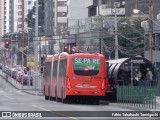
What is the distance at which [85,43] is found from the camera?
90.8m

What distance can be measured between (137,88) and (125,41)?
44.7 metres

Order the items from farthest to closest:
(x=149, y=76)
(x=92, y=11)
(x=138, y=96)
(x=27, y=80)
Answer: (x=92, y=11) → (x=27, y=80) → (x=149, y=76) → (x=138, y=96)

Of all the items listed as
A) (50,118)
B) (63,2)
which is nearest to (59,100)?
(50,118)

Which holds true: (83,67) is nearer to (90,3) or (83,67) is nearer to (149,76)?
(149,76)

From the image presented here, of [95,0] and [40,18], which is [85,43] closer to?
[95,0]

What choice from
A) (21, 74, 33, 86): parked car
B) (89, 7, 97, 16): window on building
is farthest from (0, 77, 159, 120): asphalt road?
(89, 7, 97, 16): window on building

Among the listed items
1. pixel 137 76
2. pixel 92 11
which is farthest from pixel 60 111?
pixel 92 11

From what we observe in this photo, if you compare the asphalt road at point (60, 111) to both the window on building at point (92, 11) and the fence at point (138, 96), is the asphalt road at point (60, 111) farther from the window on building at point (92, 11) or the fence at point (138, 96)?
the window on building at point (92, 11)

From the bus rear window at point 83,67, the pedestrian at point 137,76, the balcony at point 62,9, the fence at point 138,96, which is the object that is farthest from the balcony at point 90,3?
the fence at point 138,96

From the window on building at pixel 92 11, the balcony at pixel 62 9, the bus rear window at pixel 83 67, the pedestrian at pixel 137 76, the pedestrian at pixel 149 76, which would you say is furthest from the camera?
the balcony at pixel 62 9

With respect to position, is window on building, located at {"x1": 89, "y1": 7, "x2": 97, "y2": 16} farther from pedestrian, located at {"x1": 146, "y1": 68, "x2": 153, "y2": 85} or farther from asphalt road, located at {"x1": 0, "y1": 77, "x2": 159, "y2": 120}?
asphalt road, located at {"x1": 0, "y1": 77, "x2": 159, "y2": 120}

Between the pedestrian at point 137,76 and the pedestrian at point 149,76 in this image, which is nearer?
the pedestrian at point 149,76

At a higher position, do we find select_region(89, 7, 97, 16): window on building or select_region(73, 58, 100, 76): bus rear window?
select_region(89, 7, 97, 16): window on building

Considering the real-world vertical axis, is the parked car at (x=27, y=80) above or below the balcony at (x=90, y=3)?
below
